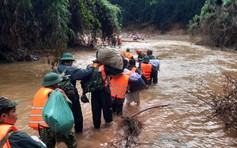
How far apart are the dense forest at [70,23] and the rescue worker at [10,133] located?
952 centimetres

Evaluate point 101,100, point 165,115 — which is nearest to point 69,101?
point 101,100

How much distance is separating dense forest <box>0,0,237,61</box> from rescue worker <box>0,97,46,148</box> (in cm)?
952

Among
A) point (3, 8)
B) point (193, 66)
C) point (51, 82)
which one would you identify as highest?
point (3, 8)

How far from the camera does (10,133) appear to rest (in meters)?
2.48

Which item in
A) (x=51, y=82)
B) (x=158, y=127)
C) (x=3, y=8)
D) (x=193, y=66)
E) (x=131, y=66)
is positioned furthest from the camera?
(x=193, y=66)

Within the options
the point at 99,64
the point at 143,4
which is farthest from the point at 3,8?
the point at 143,4

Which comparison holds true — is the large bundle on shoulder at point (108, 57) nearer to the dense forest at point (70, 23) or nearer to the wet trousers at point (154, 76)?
the wet trousers at point (154, 76)

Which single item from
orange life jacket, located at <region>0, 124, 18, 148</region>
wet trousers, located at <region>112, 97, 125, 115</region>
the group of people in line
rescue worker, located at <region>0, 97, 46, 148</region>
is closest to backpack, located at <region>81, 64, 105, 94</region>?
the group of people in line

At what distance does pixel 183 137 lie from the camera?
5.52 metres

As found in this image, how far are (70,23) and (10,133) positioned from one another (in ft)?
58.7

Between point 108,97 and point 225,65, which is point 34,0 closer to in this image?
point 108,97

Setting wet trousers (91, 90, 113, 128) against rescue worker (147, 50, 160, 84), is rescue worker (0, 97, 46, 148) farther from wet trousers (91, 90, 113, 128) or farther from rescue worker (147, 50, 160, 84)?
rescue worker (147, 50, 160, 84)

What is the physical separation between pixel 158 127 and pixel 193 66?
10118 mm

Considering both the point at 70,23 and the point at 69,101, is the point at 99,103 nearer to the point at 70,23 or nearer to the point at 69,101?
the point at 69,101
